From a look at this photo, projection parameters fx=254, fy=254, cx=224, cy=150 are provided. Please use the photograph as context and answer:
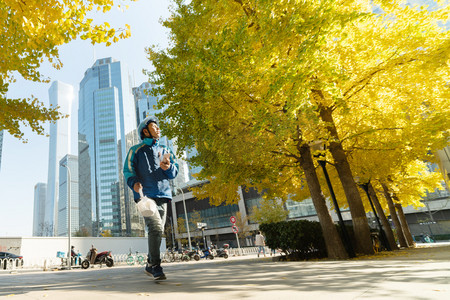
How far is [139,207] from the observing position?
3.25 metres

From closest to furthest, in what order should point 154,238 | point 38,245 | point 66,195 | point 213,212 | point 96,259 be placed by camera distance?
point 154,238
point 96,259
point 38,245
point 213,212
point 66,195

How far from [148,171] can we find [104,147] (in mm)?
126623

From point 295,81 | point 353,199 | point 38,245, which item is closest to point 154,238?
point 295,81

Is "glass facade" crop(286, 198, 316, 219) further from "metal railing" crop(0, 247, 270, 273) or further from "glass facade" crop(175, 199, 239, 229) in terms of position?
"metal railing" crop(0, 247, 270, 273)

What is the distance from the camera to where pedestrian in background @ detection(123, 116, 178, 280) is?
343 centimetres

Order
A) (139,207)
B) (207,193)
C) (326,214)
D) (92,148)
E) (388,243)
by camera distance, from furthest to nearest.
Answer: (92,148) → (388,243) → (207,193) → (326,214) → (139,207)

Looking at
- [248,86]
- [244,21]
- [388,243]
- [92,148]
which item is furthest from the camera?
[92,148]

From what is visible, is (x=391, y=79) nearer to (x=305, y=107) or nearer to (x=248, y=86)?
(x=305, y=107)

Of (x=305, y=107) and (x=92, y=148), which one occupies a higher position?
(x=92, y=148)

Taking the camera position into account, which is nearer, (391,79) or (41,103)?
(391,79)

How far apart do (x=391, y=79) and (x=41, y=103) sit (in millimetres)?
11387

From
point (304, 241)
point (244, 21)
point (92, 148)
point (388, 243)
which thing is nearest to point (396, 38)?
point (244, 21)

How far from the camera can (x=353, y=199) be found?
869cm

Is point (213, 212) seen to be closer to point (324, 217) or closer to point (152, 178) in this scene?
point (324, 217)
